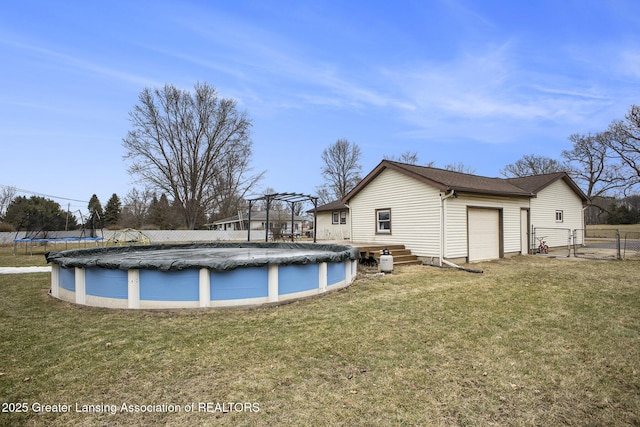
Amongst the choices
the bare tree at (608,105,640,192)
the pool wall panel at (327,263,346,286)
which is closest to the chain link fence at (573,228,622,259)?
the bare tree at (608,105,640,192)

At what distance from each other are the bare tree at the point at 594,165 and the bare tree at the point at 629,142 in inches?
20.5

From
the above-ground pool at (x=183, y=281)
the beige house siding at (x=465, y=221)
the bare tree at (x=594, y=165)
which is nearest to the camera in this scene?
the above-ground pool at (x=183, y=281)

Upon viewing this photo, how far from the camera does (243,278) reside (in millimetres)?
5512

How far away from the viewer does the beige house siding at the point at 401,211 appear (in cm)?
1164

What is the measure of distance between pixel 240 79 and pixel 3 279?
1103 cm

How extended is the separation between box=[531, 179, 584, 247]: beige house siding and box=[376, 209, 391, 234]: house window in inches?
271

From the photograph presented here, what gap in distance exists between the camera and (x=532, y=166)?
3934 centimetres

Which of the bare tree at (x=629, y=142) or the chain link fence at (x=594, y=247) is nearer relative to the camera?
the chain link fence at (x=594, y=247)

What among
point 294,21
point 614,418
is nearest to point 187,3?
point 294,21

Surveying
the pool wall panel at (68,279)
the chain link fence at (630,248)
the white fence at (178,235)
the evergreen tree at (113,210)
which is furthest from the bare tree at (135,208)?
the chain link fence at (630,248)

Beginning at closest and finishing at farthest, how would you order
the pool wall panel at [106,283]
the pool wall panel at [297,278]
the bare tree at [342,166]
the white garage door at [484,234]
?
the pool wall panel at [106,283] < the pool wall panel at [297,278] < the white garage door at [484,234] < the bare tree at [342,166]

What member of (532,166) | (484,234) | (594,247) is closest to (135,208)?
(484,234)

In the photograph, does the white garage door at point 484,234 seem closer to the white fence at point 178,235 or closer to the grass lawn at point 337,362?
the grass lawn at point 337,362

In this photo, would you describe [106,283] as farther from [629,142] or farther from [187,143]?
[629,142]
